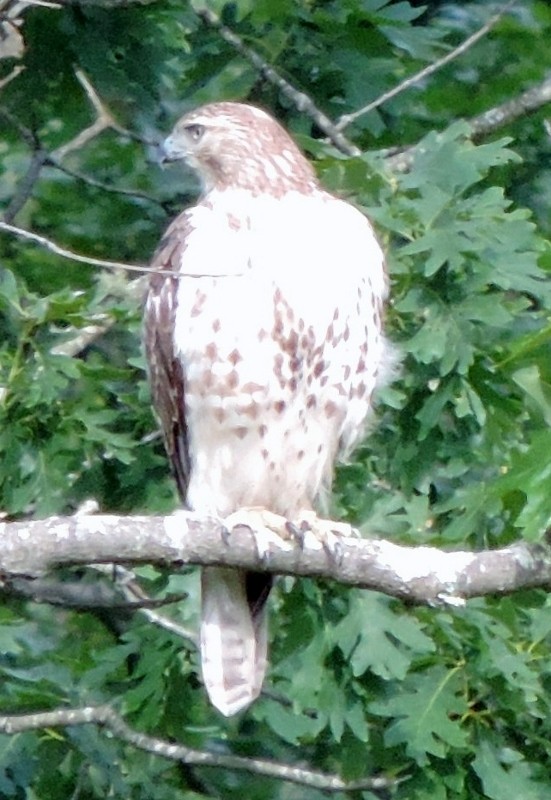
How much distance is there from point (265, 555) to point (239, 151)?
1194mm

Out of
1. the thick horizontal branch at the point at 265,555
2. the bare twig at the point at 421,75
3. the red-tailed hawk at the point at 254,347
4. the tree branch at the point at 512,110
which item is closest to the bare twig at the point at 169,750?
the red-tailed hawk at the point at 254,347

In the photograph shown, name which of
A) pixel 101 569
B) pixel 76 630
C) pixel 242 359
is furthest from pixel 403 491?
pixel 76 630

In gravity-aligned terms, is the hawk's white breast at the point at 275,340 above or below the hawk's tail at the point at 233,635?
above

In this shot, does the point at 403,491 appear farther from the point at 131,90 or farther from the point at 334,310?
the point at 131,90

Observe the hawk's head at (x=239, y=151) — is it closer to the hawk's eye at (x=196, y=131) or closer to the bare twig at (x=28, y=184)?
the hawk's eye at (x=196, y=131)

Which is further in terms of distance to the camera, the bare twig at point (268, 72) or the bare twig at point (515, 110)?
the bare twig at point (515, 110)

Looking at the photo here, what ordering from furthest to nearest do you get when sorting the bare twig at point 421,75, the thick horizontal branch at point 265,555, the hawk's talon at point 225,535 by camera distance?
the bare twig at point 421,75 → the hawk's talon at point 225,535 → the thick horizontal branch at point 265,555

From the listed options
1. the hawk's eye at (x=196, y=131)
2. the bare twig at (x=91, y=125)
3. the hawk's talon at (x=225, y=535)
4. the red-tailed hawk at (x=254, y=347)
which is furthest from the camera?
the bare twig at (x=91, y=125)

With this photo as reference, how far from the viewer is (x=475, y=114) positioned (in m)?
5.77

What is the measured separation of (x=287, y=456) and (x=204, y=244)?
564mm

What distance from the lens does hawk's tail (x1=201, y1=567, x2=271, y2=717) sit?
4.45m

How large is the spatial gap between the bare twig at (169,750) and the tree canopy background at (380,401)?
0.05 m

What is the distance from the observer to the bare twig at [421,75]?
17.0ft

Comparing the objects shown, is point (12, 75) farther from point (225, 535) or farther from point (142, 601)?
point (225, 535)
